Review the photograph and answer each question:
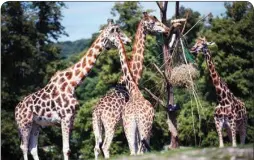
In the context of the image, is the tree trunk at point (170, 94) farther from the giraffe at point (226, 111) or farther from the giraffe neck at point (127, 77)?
the giraffe neck at point (127, 77)

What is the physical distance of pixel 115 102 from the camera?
12.5 meters

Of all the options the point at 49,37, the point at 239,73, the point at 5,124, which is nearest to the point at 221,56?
the point at 239,73

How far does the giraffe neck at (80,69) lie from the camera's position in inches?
464

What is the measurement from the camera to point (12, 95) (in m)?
20.4

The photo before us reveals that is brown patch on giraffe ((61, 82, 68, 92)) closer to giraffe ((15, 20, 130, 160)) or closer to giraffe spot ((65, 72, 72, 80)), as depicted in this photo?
giraffe ((15, 20, 130, 160))

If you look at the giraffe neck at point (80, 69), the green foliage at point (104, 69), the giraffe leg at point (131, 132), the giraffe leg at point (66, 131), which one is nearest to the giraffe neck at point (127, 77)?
the giraffe neck at point (80, 69)

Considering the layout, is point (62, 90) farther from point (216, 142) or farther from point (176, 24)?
point (216, 142)

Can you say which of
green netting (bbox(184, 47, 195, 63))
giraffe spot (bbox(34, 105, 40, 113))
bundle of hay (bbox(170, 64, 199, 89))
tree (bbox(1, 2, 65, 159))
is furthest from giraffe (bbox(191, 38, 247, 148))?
tree (bbox(1, 2, 65, 159))

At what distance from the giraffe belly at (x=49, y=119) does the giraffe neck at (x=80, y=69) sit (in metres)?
0.72

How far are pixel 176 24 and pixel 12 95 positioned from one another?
372 inches

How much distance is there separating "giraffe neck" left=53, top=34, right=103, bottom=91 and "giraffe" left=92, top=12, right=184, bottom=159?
91 cm

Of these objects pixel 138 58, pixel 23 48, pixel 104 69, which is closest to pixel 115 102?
pixel 138 58

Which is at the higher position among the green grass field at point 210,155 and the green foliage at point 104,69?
the green foliage at point 104,69

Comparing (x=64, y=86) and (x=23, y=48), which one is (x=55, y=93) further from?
(x=23, y=48)
